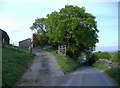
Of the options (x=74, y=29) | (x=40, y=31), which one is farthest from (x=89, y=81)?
(x=40, y=31)

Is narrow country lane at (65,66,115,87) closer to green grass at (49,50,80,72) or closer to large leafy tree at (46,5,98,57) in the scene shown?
green grass at (49,50,80,72)

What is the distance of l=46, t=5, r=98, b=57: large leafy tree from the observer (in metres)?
57.0

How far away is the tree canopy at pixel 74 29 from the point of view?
57.0 m

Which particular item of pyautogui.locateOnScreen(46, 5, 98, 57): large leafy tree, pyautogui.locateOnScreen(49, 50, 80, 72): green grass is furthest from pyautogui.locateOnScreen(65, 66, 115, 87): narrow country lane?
pyautogui.locateOnScreen(46, 5, 98, 57): large leafy tree

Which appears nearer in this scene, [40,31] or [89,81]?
[89,81]

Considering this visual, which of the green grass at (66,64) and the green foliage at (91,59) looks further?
the green foliage at (91,59)

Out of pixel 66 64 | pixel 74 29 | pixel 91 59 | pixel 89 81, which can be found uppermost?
pixel 74 29

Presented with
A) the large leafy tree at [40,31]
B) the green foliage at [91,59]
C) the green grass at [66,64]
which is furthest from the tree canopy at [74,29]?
the large leafy tree at [40,31]

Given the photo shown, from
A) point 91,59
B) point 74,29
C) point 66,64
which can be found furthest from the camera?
point 91,59

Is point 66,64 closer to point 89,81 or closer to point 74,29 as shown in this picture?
point 89,81

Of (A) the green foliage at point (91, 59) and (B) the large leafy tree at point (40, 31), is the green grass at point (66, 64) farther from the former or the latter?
(B) the large leafy tree at point (40, 31)

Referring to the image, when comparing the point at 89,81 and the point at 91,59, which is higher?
the point at 89,81

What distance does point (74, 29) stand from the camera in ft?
186

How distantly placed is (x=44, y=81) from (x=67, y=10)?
38.0m
